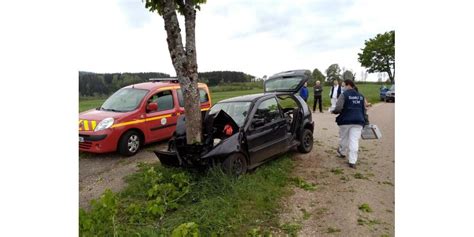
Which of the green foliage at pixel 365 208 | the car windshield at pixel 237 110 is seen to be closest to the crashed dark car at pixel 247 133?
the car windshield at pixel 237 110

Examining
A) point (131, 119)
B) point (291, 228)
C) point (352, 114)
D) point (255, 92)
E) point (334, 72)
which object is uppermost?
point (334, 72)

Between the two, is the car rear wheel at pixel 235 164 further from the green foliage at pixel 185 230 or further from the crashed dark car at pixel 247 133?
the green foliage at pixel 185 230

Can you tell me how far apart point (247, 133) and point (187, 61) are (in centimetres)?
148

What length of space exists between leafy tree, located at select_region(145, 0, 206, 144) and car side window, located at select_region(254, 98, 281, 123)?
1275mm

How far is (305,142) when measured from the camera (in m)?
6.45

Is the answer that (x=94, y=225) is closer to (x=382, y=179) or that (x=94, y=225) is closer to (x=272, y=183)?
(x=272, y=183)

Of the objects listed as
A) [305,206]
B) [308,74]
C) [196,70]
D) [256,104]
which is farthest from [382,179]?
[196,70]

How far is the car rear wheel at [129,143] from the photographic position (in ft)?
20.4

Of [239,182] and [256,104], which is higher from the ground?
[256,104]

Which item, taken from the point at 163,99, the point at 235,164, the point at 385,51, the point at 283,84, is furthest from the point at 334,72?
the point at 235,164

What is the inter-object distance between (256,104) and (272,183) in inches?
57.3

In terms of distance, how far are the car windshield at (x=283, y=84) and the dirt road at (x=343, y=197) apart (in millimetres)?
1542

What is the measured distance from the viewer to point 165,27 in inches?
165

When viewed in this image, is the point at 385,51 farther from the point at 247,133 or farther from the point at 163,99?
the point at 163,99
